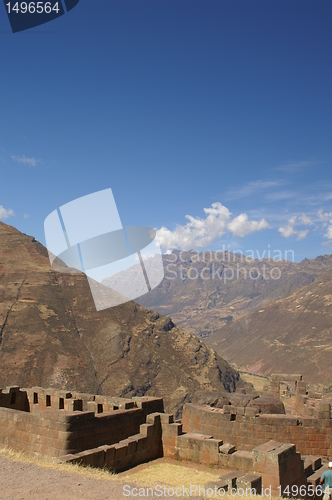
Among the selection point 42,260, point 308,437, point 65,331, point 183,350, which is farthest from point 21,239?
point 308,437

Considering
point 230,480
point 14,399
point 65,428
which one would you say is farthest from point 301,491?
point 14,399

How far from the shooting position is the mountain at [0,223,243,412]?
67.6 meters

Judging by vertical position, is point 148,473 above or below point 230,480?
below

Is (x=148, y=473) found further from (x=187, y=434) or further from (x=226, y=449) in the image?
(x=226, y=449)

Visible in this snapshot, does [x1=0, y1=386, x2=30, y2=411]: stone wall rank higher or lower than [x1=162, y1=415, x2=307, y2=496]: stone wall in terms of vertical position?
higher

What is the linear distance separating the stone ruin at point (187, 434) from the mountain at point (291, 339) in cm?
8460

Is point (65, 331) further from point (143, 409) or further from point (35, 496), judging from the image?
point (35, 496)

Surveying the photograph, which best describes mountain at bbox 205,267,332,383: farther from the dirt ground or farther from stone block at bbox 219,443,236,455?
the dirt ground

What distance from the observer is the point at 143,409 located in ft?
50.3

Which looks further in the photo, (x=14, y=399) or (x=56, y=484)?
(x=14, y=399)

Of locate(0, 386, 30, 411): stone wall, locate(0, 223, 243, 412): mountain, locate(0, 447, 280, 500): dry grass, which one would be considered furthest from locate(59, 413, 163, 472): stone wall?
locate(0, 223, 243, 412): mountain

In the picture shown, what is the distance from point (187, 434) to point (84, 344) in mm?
65491

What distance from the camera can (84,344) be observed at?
7694 centimetres

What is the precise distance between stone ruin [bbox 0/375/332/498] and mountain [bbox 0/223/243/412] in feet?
162
